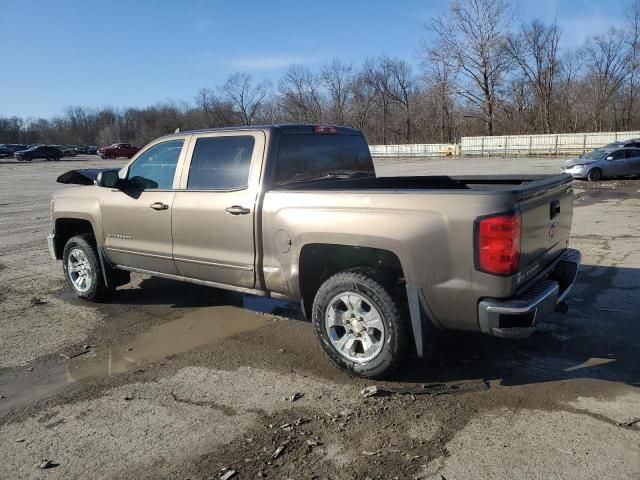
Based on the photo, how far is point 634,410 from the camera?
11.1ft

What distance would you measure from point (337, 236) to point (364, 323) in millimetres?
689

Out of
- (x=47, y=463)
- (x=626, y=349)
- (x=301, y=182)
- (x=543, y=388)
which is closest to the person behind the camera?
(x=47, y=463)

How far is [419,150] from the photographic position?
58.9m

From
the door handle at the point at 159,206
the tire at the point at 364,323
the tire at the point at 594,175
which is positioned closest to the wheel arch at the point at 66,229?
the door handle at the point at 159,206

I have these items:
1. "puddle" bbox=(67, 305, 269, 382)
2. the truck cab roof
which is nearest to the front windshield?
the truck cab roof

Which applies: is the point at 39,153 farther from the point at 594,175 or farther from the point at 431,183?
the point at 431,183

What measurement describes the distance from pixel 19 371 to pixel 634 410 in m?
4.70

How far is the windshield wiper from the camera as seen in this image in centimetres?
466

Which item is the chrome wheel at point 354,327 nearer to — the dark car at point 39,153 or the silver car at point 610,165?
the silver car at point 610,165

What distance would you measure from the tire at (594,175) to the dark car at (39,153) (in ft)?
189

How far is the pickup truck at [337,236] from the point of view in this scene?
336cm

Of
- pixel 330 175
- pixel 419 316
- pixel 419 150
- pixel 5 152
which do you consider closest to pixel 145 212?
pixel 330 175

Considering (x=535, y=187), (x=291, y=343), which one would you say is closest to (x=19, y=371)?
(x=291, y=343)

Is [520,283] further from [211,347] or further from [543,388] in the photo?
[211,347]
